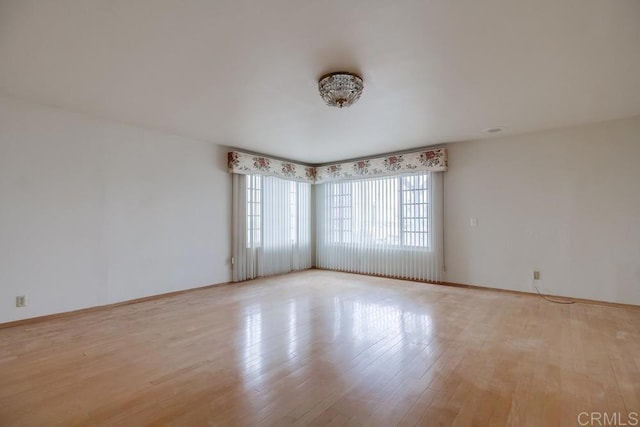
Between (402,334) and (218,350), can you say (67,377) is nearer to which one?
(218,350)

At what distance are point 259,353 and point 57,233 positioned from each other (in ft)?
9.54

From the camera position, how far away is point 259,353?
2.56 metres

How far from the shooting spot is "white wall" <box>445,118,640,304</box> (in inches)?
152

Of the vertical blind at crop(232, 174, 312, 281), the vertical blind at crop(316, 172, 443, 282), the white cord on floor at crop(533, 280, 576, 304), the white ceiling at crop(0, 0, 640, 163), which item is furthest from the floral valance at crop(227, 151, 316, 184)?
the white cord on floor at crop(533, 280, 576, 304)

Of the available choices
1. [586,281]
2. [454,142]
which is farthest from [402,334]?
[454,142]

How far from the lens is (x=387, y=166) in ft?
18.9

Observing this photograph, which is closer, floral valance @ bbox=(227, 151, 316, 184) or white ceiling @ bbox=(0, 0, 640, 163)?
white ceiling @ bbox=(0, 0, 640, 163)

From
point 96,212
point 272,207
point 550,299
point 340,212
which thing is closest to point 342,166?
point 340,212

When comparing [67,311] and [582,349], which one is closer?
[582,349]

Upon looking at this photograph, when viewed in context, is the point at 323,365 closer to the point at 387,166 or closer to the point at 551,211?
the point at 551,211

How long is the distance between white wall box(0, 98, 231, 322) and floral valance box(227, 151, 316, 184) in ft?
1.31

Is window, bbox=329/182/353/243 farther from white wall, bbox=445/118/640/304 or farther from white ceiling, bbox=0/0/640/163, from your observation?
white ceiling, bbox=0/0/640/163

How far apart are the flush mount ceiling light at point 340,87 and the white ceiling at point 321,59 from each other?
0.09m

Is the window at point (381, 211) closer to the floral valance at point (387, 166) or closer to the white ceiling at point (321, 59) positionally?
the floral valance at point (387, 166)
